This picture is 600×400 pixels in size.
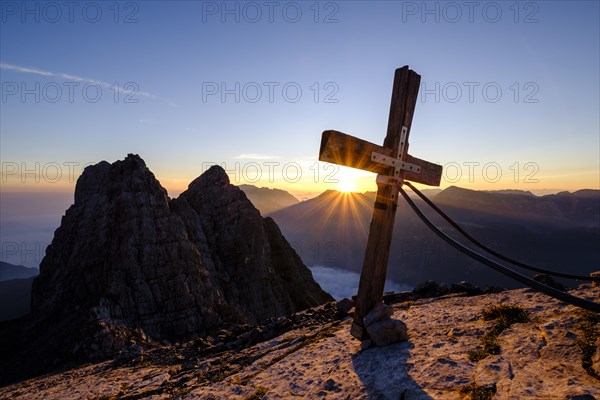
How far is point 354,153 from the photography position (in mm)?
6461

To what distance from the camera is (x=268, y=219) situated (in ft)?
204

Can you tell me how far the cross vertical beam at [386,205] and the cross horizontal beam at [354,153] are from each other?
303 millimetres

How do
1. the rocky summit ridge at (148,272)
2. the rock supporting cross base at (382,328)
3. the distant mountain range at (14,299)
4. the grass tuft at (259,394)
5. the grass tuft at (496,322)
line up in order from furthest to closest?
the distant mountain range at (14,299) < the rocky summit ridge at (148,272) < the rock supporting cross base at (382,328) < the grass tuft at (259,394) < the grass tuft at (496,322)

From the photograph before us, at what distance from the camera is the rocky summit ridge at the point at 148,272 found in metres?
27.8

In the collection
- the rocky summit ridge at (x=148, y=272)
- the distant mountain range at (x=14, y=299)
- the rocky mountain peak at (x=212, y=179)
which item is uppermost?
the rocky mountain peak at (x=212, y=179)

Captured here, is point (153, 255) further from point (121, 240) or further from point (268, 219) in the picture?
point (268, 219)

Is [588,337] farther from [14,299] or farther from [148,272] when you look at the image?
[14,299]

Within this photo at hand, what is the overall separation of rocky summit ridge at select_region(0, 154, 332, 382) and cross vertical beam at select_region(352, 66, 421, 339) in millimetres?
19275

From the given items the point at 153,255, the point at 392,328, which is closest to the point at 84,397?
the point at 392,328

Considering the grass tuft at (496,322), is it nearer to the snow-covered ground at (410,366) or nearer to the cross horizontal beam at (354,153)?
the snow-covered ground at (410,366)

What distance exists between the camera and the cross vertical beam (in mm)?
7234

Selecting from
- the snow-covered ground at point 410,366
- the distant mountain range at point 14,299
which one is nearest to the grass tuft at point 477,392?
the snow-covered ground at point 410,366

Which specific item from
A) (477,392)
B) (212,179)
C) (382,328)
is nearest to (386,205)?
(382,328)

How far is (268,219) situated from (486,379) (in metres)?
57.7
